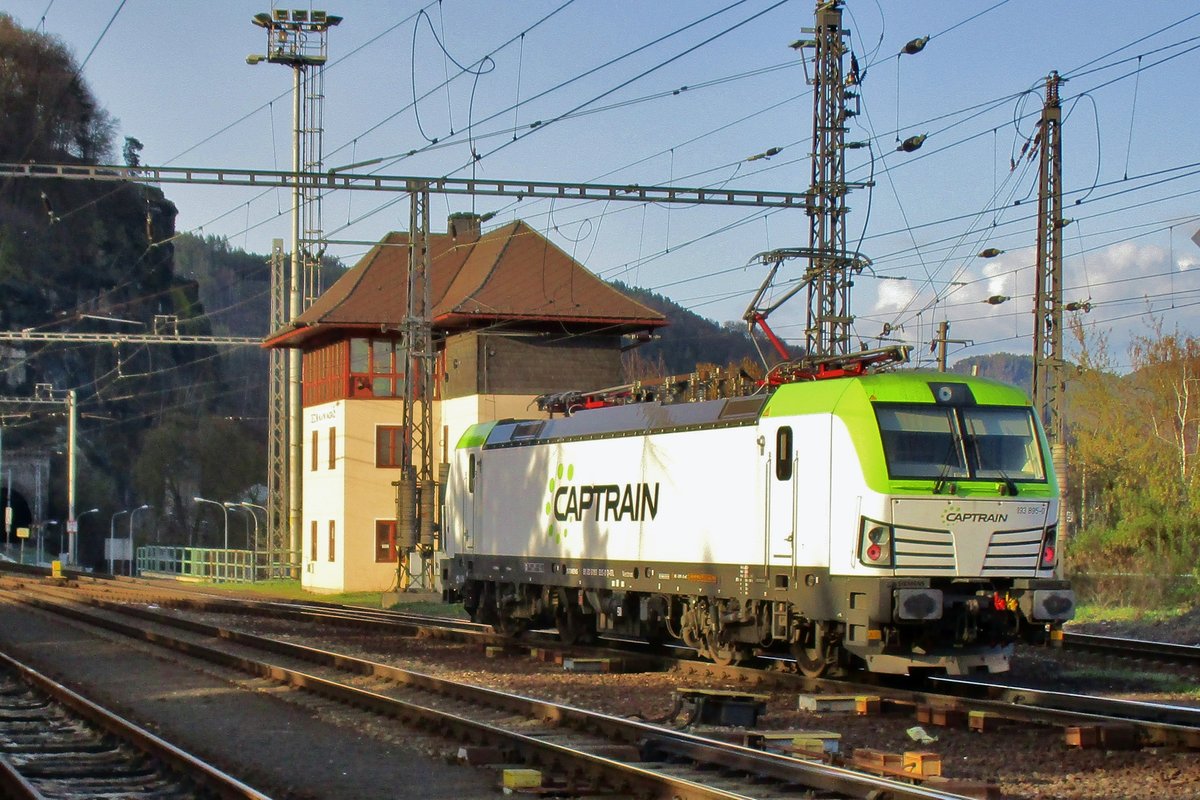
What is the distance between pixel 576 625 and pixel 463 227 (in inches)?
1412

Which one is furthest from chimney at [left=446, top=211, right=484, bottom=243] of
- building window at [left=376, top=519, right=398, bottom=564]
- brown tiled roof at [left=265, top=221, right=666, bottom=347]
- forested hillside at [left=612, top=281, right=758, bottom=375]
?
forested hillside at [left=612, top=281, right=758, bottom=375]

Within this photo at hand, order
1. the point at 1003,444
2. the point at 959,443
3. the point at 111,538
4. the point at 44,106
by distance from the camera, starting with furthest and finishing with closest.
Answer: the point at 44,106 < the point at 111,538 < the point at 1003,444 < the point at 959,443

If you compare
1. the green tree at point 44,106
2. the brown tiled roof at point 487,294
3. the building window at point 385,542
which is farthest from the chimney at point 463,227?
the green tree at point 44,106

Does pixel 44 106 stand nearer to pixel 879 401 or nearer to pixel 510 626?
pixel 510 626

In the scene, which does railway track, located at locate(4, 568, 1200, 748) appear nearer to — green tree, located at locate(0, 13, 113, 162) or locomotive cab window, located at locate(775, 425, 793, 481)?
locomotive cab window, located at locate(775, 425, 793, 481)

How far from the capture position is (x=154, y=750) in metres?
12.2

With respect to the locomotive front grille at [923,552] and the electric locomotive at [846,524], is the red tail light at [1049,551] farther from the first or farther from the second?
the locomotive front grille at [923,552]

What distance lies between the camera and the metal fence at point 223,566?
5569 centimetres

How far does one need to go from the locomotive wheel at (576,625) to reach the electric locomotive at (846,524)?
207 centimetres

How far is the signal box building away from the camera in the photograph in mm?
46656

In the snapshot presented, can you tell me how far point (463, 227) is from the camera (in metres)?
57.2

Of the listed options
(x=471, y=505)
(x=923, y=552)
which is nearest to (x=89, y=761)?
(x=923, y=552)

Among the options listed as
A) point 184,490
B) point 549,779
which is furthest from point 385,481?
point 184,490

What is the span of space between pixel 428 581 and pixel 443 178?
47.4 feet
